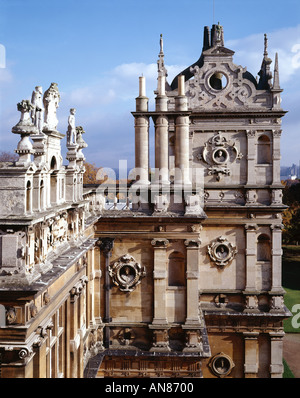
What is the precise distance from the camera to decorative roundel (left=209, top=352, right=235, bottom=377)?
2717 cm

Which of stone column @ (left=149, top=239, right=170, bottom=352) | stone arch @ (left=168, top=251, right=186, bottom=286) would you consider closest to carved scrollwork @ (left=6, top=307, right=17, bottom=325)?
stone column @ (left=149, top=239, right=170, bottom=352)

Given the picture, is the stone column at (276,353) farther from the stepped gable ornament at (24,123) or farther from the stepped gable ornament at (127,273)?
the stepped gable ornament at (24,123)

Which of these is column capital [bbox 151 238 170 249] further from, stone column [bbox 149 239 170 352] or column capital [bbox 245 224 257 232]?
column capital [bbox 245 224 257 232]

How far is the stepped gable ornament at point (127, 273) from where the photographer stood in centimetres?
2070

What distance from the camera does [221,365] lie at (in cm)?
2741

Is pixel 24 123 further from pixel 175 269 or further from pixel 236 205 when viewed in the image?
pixel 236 205

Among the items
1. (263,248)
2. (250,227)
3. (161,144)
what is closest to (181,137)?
(161,144)

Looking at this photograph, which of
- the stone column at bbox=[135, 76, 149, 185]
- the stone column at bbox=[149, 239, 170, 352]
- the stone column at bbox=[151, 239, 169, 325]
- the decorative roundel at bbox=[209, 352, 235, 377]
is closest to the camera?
the stone column at bbox=[149, 239, 170, 352]

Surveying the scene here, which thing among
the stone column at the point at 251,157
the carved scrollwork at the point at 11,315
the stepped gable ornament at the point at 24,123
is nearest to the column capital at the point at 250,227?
the stone column at the point at 251,157

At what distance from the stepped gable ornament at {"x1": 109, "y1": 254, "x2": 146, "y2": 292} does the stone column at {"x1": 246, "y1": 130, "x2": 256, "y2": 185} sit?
10.2 m

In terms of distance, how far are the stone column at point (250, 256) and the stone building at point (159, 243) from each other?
65mm

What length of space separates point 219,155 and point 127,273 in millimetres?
10416
